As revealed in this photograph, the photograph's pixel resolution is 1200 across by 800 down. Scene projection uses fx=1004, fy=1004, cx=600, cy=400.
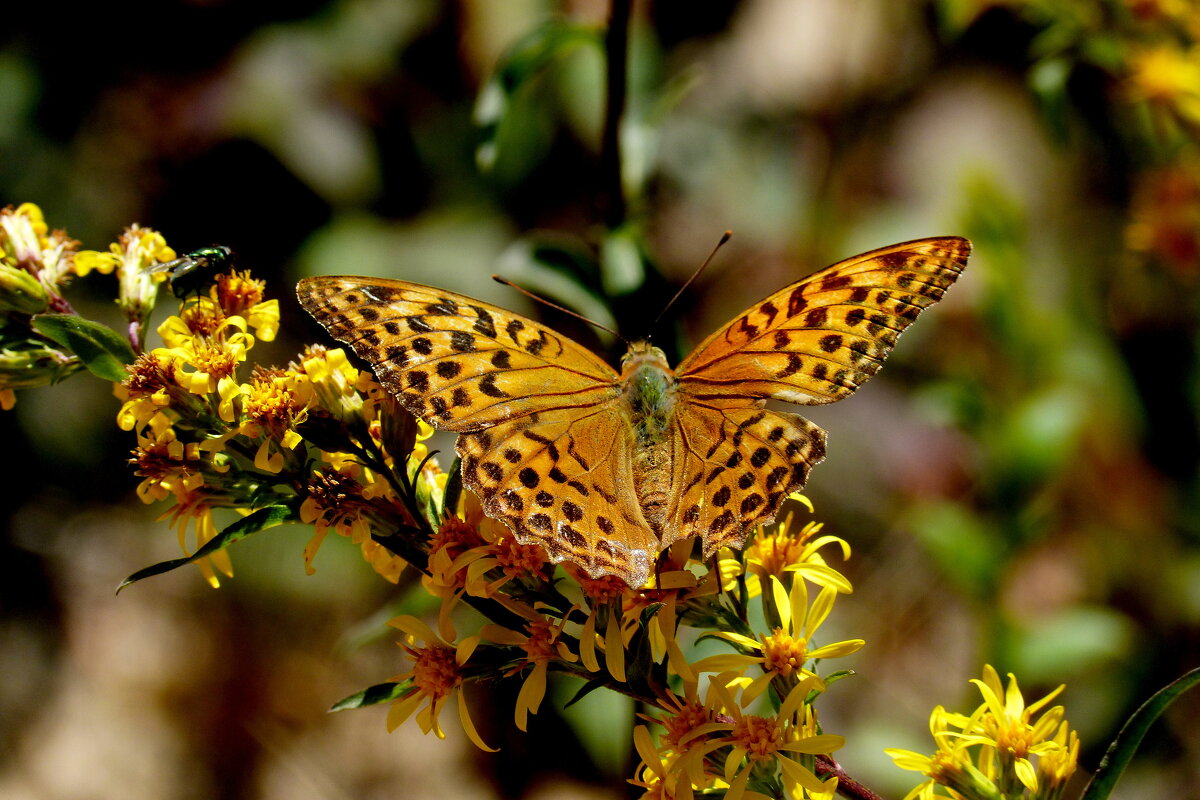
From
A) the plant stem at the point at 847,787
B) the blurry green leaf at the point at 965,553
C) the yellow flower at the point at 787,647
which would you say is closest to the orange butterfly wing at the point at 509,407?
the yellow flower at the point at 787,647

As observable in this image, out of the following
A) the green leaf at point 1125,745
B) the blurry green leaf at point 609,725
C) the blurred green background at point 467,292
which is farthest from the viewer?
the blurred green background at point 467,292

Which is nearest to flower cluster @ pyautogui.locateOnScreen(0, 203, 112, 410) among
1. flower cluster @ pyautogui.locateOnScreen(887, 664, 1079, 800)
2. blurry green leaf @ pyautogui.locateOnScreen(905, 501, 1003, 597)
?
flower cluster @ pyautogui.locateOnScreen(887, 664, 1079, 800)

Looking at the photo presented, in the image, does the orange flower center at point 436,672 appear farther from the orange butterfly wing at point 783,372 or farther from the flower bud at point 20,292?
the flower bud at point 20,292

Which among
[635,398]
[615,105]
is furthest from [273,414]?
[615,105]

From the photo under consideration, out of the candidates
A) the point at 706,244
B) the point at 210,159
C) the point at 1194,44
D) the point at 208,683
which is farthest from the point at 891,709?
the point at 210,159

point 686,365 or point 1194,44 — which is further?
point 1194,44

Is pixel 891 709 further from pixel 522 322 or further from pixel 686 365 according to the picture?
→ pixel 522 322

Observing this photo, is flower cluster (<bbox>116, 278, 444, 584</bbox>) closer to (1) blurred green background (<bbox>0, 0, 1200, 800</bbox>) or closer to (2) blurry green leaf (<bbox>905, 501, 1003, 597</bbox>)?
(2) blurry green leaf (<bbox>905, 501, 1003, 597</bbox>)
